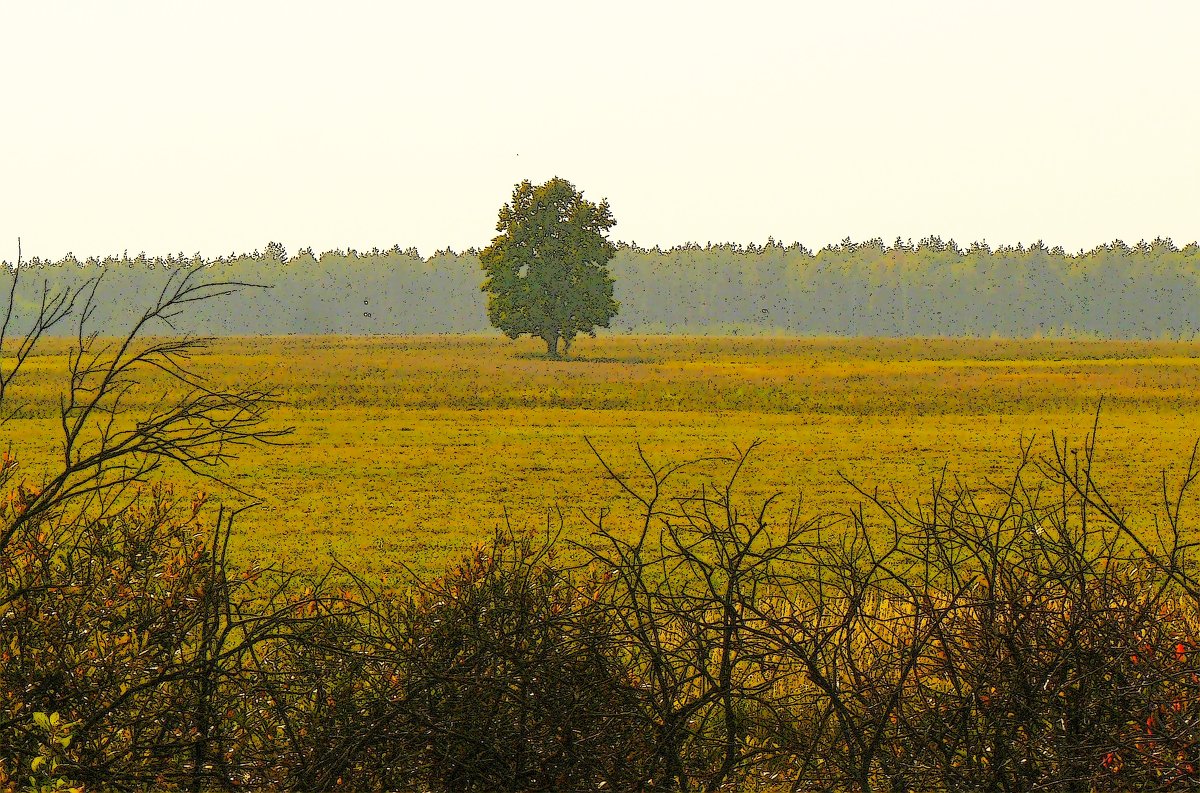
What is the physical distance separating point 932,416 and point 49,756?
1875 inches

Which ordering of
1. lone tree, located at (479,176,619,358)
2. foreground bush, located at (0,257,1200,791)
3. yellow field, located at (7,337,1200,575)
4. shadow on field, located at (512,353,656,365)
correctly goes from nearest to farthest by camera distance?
foreground bush, located at (0,257,1200,791) < yellow field, located at (7,337,1200,575) < shadow on field, located at (512,353,656,365) < lone tree, located at (479,176,619,358)

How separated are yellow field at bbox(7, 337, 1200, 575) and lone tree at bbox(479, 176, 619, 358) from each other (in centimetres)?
550

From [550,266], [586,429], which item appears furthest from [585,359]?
[586,429]

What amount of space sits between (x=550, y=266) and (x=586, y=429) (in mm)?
53904

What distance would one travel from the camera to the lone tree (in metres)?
95.4

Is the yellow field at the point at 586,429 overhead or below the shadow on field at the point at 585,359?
below

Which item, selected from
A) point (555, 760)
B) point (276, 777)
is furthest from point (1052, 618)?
point (276, 777)

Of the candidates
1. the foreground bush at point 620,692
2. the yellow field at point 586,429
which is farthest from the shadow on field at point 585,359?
the foreground bush at point 620,692

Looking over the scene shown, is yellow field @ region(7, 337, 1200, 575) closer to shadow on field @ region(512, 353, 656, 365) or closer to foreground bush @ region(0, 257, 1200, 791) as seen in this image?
shadow on field @ region(512, 353, 656, 365)

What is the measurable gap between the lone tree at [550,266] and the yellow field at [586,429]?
5496mm

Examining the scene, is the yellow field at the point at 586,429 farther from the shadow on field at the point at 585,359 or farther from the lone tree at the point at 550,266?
the lone tree at the point at 550,266

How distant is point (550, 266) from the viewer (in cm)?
9594

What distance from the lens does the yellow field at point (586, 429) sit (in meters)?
25.7

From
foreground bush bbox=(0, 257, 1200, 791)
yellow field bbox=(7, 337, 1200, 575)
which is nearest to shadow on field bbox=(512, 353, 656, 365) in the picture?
yellow field bbox=(7, 337, 1200, 575)
